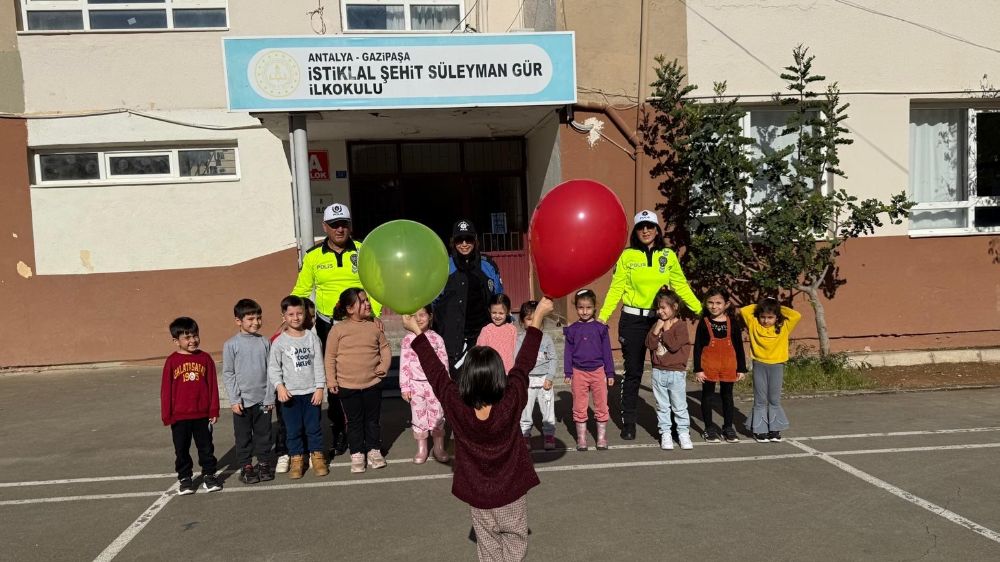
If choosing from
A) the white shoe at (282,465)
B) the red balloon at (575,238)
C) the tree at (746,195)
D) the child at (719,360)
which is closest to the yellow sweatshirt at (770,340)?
the child at (719,360)

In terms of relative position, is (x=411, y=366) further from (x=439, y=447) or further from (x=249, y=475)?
(x=249, y=475)

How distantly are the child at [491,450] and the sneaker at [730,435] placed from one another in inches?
133

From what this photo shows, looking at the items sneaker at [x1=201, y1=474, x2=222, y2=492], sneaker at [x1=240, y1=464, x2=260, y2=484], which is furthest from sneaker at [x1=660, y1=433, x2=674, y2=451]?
sneaker at [x1=201, y1=474, x2=222, y2=492]

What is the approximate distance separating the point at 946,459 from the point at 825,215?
3.35m

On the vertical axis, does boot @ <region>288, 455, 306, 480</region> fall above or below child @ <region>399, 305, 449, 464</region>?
below

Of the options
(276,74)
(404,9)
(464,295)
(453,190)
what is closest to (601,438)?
(464,295)

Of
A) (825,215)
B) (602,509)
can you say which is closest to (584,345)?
(602,509)

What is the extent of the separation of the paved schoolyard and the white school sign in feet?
11.7

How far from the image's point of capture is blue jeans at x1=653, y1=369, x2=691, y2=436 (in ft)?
19.1

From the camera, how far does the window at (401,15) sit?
10.5 m

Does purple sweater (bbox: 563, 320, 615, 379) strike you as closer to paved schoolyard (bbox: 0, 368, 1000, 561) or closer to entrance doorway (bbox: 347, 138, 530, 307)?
paved schoolyard (bbox: 0, 368, 1000, 561)

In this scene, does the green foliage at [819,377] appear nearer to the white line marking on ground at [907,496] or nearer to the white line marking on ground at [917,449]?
the white line marking on ground at [917,449]

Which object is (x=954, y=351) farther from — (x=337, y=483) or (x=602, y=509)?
(x=337, y=483)

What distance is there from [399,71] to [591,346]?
3.86 metres
